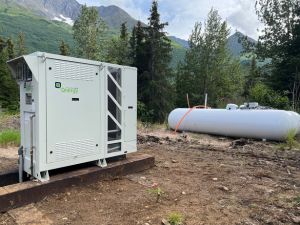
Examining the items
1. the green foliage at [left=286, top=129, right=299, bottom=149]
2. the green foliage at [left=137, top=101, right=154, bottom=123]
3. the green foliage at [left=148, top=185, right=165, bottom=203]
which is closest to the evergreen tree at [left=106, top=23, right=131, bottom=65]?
the green foliage at [left=137, top=101, right=154, bottom=123]

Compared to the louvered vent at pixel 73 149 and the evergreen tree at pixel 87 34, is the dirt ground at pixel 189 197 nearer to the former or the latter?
the louvered vent at pixel 73 149

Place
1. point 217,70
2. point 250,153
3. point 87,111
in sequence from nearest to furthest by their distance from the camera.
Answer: point 87,111 < point 250,153 < point 217,70

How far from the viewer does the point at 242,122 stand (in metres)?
9.20

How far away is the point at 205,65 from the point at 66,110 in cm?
2870

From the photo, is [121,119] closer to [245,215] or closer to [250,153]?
[245,215]

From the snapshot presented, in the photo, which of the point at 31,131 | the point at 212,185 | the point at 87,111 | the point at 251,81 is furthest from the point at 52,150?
the point at 251,81

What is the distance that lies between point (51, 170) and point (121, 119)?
1.27 metres

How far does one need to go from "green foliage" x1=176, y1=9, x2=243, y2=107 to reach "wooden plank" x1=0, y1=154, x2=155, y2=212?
26085mm

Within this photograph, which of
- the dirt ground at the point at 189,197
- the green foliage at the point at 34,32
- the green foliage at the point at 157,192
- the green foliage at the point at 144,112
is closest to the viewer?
the dirt ground at the point at 189,197

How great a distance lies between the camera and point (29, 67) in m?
3.69

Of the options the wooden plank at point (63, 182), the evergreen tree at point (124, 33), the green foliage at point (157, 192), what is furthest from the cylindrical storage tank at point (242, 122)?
the evergreen tree at point (124, 33)

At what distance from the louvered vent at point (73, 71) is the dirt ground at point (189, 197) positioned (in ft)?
4.85

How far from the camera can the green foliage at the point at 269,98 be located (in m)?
12.9

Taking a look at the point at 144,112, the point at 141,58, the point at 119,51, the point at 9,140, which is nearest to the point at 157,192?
the point at 9,140
